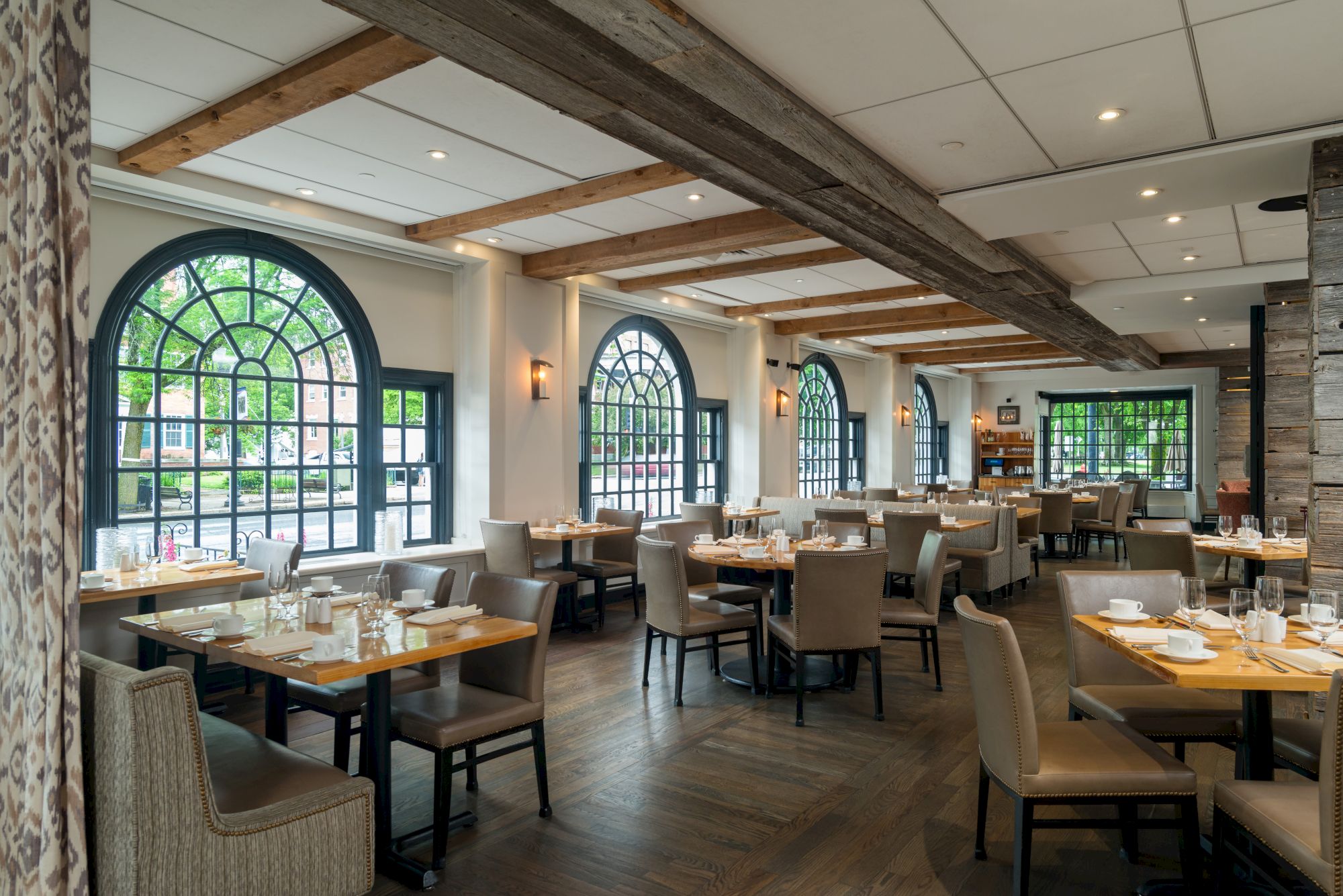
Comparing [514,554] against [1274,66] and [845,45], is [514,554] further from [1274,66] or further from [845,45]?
[1274,66]

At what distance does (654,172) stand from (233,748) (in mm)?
3512

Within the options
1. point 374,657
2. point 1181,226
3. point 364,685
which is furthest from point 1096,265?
point 374,657

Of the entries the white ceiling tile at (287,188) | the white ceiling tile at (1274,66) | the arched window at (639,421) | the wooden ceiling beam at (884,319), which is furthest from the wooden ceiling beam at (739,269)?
the white ceiling tile at (1274,66)

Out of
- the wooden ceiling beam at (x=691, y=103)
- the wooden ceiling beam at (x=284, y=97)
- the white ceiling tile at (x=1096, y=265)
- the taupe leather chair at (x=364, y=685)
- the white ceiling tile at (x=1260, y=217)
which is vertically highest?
the wooden ceiling beam at (x=284, y=97)

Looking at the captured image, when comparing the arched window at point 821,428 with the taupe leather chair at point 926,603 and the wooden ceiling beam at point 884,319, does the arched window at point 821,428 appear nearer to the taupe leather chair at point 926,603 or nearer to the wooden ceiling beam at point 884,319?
the wooden ceiling beam at point 884,319

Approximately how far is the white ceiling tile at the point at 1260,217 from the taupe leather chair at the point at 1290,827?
397 centimetres

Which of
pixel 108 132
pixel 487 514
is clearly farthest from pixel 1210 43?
pixel 487 514

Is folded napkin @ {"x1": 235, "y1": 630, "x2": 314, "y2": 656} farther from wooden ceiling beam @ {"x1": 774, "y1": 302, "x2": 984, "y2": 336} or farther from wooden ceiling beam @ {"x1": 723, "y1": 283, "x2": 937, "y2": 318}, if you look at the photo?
wooden ceiling beam @ {"x1": 774, "y1": 302, "x2": 984, "y2": 336}

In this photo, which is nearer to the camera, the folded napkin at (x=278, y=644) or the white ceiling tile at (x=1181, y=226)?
the folded napkin at (x=278, y=644)

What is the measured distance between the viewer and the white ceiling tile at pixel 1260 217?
5184 mm

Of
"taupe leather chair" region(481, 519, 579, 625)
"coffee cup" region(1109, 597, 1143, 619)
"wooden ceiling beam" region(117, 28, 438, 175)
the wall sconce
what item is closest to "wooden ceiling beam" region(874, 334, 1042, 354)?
the wall sconce

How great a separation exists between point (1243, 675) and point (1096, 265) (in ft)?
17.0

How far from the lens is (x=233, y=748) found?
9.13 feet

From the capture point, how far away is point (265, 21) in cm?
321
